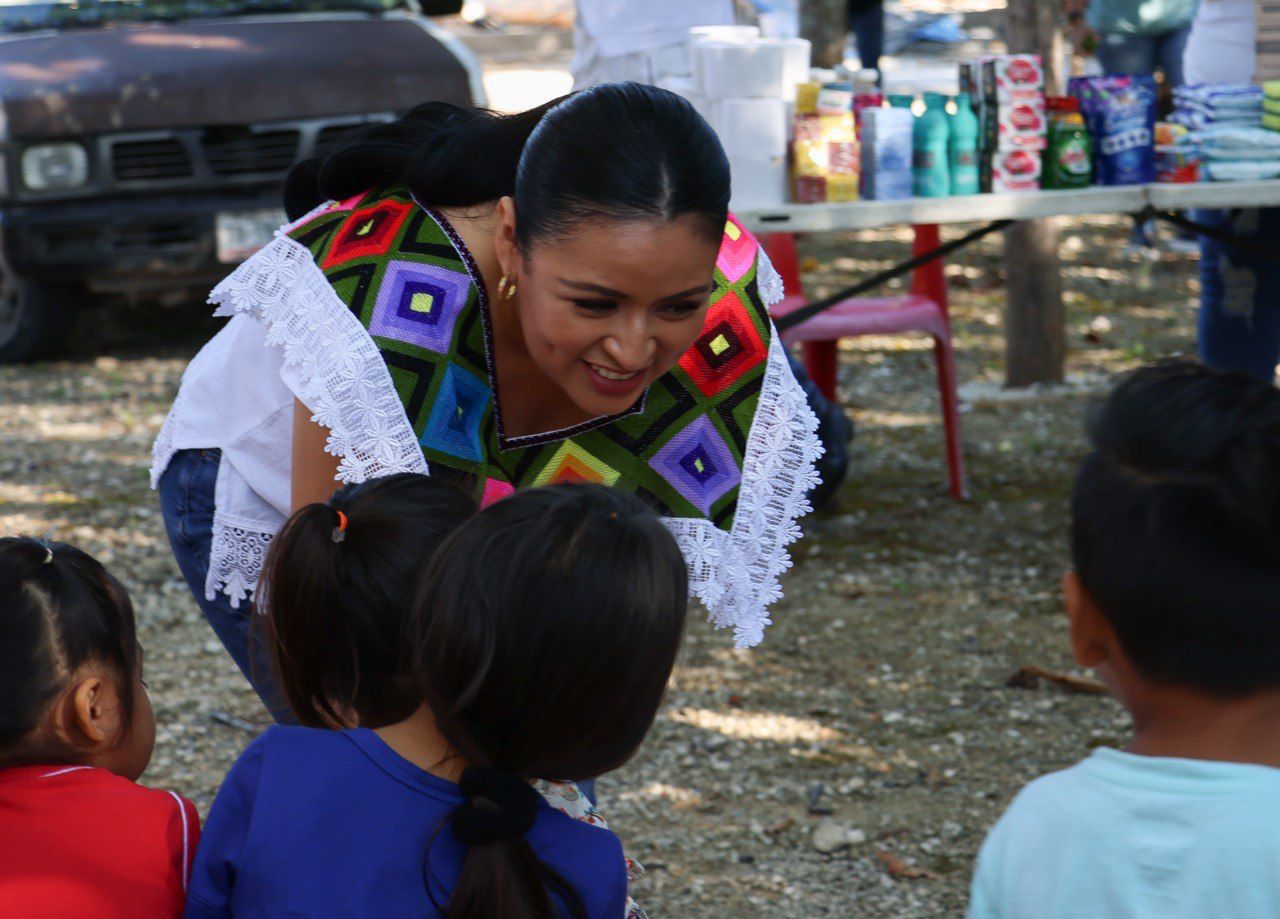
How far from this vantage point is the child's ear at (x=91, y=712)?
1.76 metres

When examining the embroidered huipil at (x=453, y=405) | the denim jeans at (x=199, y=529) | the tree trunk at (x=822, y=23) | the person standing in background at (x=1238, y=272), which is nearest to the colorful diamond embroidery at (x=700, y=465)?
the embroidered huipil at (x=453, y=405)

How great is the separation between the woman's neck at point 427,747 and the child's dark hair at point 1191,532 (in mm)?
659

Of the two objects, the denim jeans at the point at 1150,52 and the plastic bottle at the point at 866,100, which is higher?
the plastic bottle at the point at 866,100

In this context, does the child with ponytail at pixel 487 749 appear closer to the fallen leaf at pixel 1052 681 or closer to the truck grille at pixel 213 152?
the fallen leaf at pixel 1052 681

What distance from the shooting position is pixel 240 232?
6426 millimetres

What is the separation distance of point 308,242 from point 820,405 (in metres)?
2.34

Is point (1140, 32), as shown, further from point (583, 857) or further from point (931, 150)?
point (583, 857)

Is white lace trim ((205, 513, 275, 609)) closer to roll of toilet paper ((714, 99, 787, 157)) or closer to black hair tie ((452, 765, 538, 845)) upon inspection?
black hair tie ((452, 765, 538, 845))

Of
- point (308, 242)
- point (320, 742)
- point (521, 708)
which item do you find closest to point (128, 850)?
point (320, 742)

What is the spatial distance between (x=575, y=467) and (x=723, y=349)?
0.92ft

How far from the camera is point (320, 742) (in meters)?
1.58

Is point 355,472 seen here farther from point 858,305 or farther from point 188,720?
point 858,305

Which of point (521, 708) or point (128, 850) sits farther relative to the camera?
point (128, 850)

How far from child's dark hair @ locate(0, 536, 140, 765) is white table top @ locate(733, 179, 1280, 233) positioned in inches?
107
